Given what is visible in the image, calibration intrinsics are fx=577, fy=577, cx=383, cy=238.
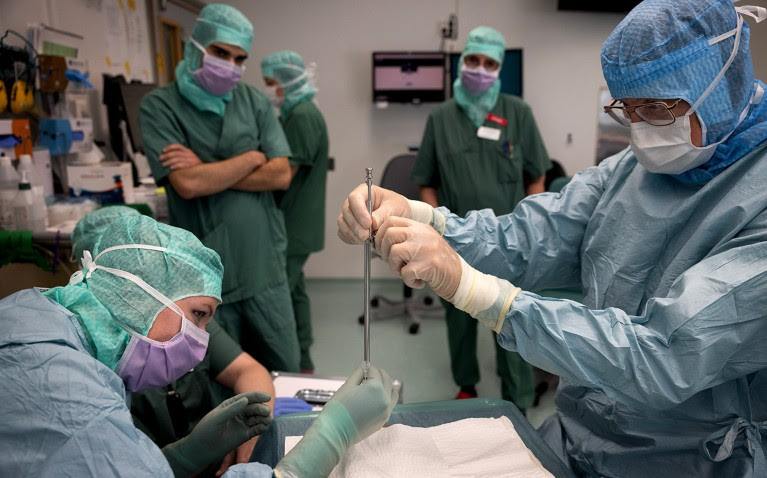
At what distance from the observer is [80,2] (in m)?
2.64

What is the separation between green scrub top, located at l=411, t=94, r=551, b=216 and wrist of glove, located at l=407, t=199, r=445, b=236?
51.7 inches

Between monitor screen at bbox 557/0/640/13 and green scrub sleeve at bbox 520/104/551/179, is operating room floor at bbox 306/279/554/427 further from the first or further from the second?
monitor screen at bbox 557/0/640/13

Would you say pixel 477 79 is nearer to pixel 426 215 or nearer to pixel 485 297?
pixel 426 215

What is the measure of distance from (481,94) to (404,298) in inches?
66.4

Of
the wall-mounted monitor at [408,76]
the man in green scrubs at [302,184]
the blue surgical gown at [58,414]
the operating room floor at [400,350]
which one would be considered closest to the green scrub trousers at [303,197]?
the man in green scrubs at [302,184]

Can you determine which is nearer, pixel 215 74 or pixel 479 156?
pixel 215 74

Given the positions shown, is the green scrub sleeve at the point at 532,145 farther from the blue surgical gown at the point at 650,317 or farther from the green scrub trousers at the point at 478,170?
the blue surgical gown at the point at 650,317

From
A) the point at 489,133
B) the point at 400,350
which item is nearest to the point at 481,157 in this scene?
the point at 489,133

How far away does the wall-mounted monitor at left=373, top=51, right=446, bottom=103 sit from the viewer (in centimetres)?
409

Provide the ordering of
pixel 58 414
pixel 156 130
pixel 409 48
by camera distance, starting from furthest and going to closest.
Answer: pixel 409 48 < pixel 156 130 < pixel 58 414

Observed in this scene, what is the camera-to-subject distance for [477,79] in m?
2.59

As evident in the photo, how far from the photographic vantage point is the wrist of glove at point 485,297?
35.4 inches

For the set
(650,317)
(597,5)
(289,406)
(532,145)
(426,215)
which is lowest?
(289,406)

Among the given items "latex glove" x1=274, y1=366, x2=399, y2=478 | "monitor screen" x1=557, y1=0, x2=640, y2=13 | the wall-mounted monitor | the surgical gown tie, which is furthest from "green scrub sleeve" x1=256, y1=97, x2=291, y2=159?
"monitor screen" x1=557, y1=0, x2=640, y2=13
